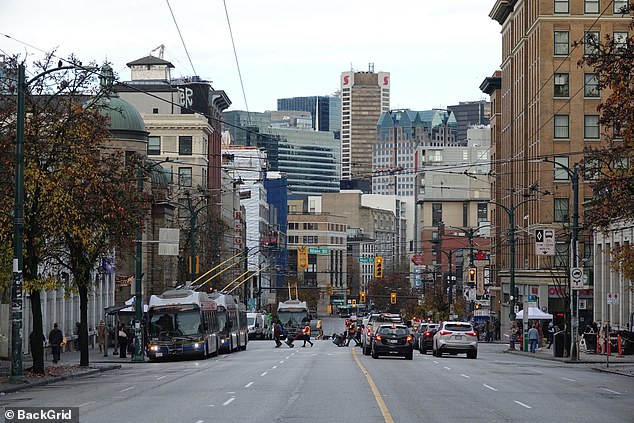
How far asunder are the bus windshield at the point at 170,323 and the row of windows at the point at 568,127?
45.0m

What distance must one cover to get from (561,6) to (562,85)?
234 inches

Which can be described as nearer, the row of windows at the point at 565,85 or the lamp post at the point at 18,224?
the lamp post at the point at 18,224

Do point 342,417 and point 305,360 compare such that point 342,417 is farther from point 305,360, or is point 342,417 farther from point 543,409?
point 305,360

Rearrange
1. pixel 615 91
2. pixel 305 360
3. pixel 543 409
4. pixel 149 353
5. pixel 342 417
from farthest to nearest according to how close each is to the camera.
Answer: pixel 149 353, pixel 305 360, pixel 615 91, pixel 543 409, pixel 342 417

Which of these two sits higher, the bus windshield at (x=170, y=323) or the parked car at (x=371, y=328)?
the bus windshield at (x=170, y=323)

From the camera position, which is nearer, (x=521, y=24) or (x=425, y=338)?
(x=425, y=338)

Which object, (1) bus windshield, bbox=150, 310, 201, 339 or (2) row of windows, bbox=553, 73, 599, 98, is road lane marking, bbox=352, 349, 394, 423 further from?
(2) row of windows, bbox=553, 73, 599, 98

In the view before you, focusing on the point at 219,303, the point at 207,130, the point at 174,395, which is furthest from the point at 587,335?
the point at 207,130

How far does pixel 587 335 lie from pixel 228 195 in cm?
8047

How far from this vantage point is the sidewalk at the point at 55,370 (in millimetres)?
33206

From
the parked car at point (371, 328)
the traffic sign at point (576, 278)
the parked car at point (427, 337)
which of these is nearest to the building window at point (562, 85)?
the parked car at point (427, 337)

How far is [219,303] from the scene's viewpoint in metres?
61.8
